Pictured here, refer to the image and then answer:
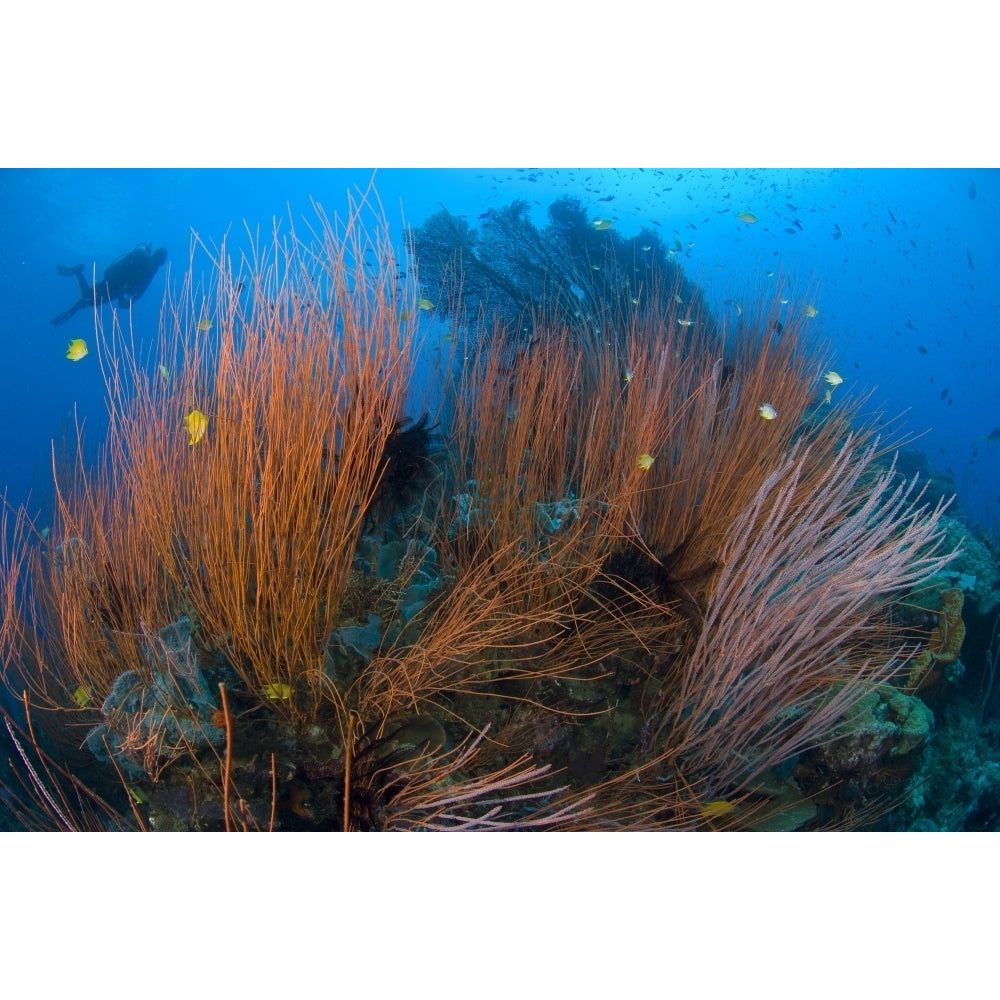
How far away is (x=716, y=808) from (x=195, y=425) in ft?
8.35

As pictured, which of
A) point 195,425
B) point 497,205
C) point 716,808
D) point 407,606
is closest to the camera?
point 195,425

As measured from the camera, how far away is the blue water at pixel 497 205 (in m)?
15.7

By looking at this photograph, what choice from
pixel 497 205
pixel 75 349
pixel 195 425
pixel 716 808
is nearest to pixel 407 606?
pixel 195 425

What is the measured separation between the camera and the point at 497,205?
539 inches

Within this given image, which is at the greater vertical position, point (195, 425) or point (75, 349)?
point (75, 349)

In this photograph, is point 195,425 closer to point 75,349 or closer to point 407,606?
point 407,606

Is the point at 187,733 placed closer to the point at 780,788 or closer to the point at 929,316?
the point at 780,788

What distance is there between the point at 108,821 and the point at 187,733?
42.8 inches

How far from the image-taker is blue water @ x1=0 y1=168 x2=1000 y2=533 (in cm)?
1566

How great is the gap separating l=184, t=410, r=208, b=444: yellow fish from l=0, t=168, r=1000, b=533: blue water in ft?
18.4

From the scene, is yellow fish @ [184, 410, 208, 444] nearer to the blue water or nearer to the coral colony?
the coral colony

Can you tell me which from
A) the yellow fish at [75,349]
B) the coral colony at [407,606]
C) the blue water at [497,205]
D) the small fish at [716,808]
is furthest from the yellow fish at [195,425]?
the blue water at [497,205]

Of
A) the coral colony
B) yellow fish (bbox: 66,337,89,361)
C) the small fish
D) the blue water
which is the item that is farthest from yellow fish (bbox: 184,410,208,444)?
the blue water

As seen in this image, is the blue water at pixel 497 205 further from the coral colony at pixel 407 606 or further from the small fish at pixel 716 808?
the small fish at pixel 716 808
